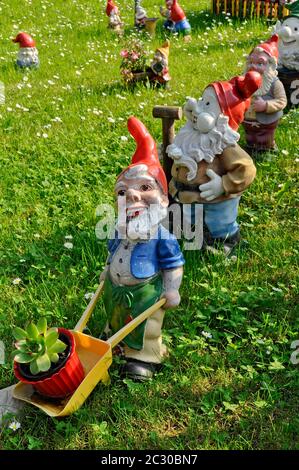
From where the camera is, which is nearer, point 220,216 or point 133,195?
point 133,195

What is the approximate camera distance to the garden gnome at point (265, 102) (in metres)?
4.84

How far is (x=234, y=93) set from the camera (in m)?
3.69

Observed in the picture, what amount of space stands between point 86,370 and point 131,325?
0.37m

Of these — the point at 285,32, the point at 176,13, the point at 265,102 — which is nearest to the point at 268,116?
the point at 265,102

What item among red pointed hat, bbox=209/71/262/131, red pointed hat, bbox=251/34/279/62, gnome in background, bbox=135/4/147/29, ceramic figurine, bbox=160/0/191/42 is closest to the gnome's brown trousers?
red pointed hat, bbox=251/34/279/62

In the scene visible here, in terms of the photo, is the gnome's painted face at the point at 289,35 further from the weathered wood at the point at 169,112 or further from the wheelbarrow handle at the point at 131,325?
the wheelbarrow handle at the point at 131,325

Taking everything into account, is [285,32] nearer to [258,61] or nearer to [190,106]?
[258,61]

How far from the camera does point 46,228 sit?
4613 millimetres

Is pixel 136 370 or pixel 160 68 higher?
pixel 160 68

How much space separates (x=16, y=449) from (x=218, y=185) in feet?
6.75

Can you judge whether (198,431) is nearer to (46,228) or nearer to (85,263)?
(85,263)

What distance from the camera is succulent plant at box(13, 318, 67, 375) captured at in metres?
2.69

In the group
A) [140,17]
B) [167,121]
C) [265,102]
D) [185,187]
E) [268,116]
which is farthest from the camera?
[140,17]

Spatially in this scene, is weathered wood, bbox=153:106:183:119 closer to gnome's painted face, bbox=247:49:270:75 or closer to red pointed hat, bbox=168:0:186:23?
gnome's painted face, bbox=247:49:270:75
